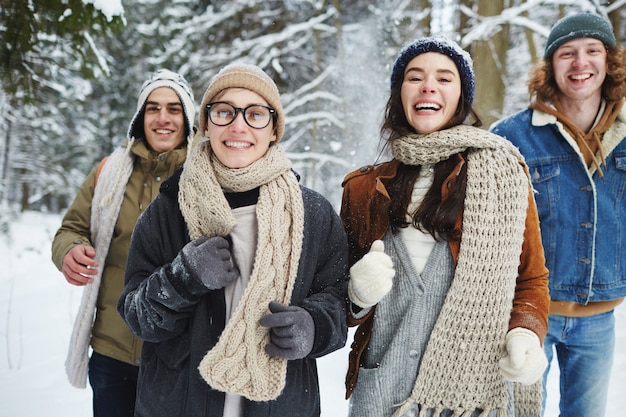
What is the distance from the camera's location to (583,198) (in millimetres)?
2408

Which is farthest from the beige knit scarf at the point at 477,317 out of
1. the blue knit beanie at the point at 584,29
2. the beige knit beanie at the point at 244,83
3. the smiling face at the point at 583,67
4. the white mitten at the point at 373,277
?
the blue knit beanie at the point at 584,29

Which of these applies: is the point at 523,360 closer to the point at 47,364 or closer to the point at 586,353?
the point at 586,353

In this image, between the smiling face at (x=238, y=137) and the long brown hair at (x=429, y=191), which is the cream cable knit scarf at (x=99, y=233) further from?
the long brown hair at (x=429, y=191)

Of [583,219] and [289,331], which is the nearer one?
[289,331]

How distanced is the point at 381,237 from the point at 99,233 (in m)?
1.53

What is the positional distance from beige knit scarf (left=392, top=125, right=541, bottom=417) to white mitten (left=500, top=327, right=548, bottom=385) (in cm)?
10

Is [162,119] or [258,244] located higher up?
[162,119]

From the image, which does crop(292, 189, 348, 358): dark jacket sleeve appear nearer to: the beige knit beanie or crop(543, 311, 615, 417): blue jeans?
the beige knit beanie

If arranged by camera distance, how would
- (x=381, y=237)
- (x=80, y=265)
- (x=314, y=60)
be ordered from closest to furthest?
(x=381, y=237) < (x=80, y=265) < (x=314, y=60)

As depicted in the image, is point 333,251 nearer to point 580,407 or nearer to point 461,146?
point 461,146

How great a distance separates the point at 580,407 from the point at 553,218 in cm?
104

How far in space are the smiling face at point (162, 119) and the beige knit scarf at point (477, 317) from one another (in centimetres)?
164

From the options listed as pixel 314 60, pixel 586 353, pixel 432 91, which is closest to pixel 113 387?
pixel 432 91

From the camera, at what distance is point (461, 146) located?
185cm
